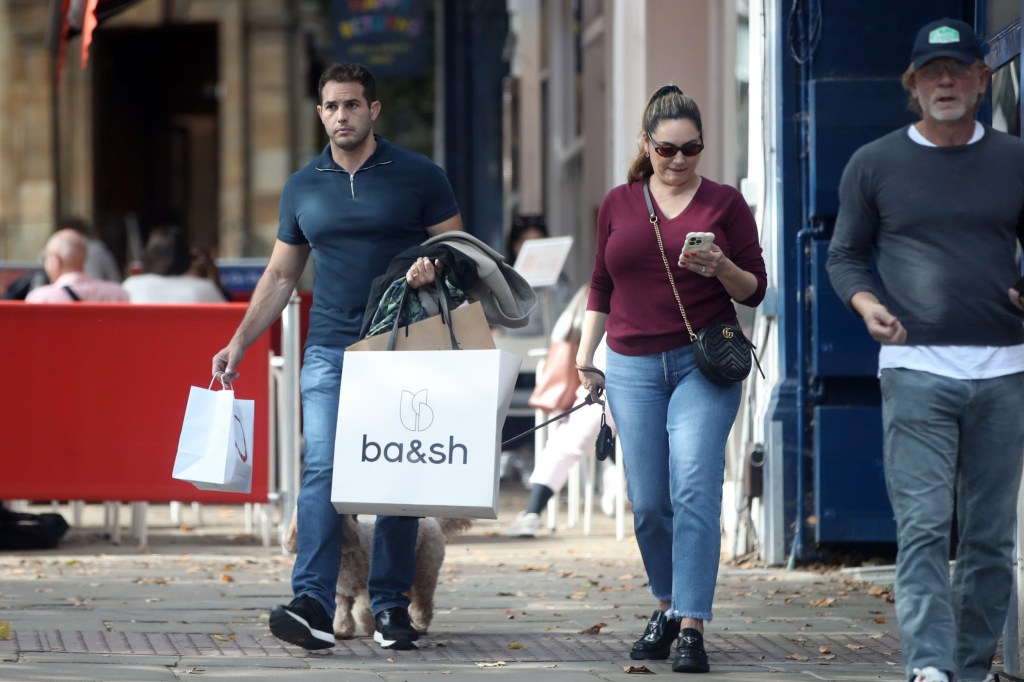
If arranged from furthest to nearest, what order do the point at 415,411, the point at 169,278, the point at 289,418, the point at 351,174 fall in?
the point at 169,278, the point at 289,418, the point at 351,174, the point at 415,411

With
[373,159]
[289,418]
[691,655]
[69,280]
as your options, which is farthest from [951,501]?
[69,280]

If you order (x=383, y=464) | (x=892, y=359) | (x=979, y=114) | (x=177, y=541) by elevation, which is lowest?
(x=177, y=541)

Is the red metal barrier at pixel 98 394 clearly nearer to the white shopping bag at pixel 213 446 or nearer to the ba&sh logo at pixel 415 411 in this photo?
the white shopping bag at pixel 213 446

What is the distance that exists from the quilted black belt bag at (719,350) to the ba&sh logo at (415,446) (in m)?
0.82

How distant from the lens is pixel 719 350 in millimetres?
6184

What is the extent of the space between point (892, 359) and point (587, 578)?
3.77 meters

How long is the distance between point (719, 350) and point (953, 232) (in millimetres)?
1068

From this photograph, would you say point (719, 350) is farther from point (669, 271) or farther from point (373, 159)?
point (373, 159)

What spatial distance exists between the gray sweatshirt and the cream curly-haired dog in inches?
92.2

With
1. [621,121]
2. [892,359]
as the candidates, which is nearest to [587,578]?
[892,359]

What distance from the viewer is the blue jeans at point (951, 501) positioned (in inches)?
211

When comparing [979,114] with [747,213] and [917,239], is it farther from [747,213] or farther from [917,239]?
[917,239]

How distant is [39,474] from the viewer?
9938 mm

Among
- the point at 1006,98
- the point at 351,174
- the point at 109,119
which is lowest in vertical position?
the point at 351,174
